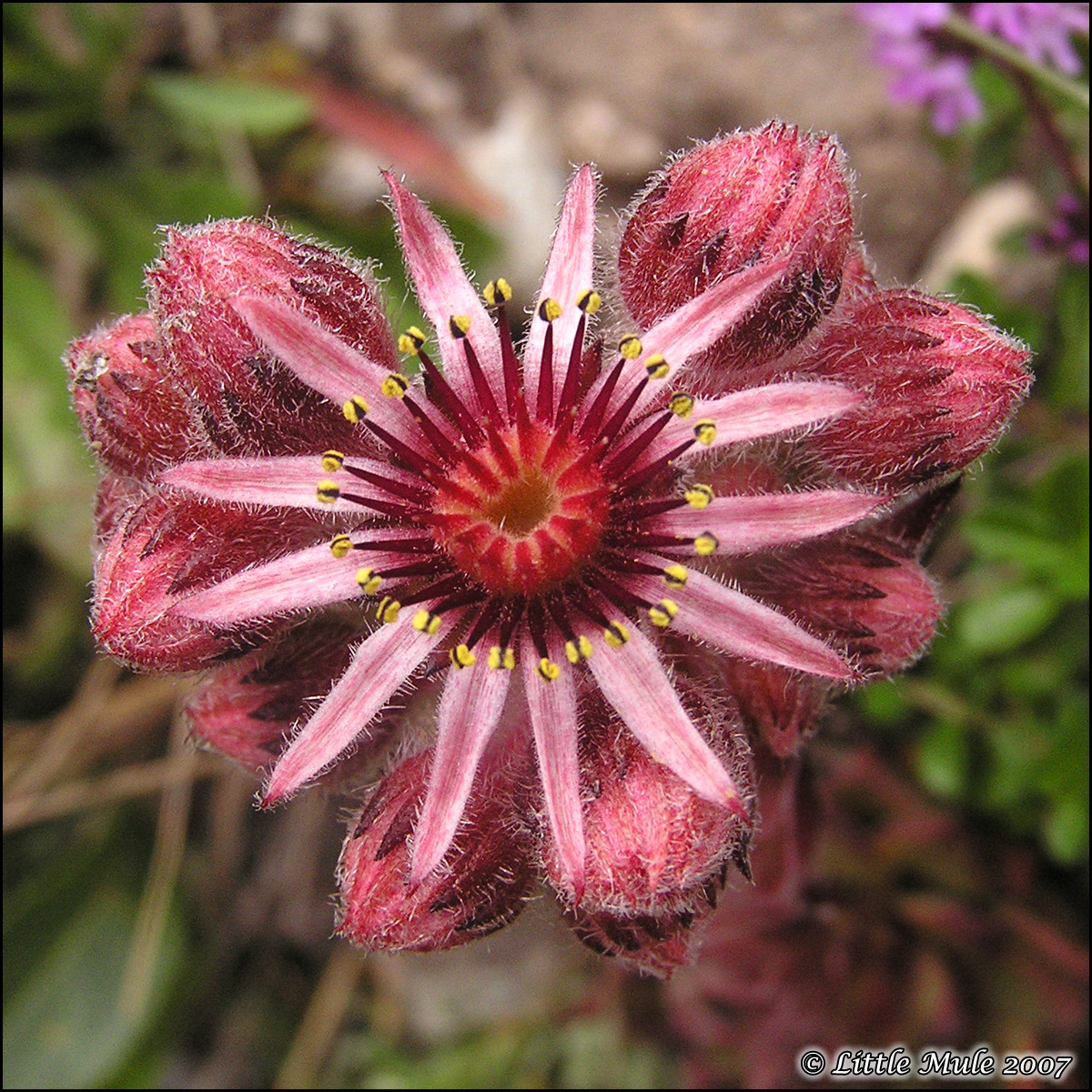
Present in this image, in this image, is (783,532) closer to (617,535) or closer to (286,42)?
(617,535)

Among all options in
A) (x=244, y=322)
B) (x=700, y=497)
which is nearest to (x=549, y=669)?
(x=700, y=497)

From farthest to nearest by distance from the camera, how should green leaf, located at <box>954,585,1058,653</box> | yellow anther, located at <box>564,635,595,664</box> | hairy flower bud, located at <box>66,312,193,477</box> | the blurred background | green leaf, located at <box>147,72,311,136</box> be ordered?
green leaf, located at <box>147,72,311,136</box>
the blurred background
green leaf, located at <box>954,585,1058,653</box>
hairy flower bud, located at <box>66,312,193,477</box>
yellow anther, located at <box>564,635,595,664</box>

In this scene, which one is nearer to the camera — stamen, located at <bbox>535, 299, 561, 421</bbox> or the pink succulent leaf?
stamen, located at <bbox>535, 299, 561, 421</bbox>

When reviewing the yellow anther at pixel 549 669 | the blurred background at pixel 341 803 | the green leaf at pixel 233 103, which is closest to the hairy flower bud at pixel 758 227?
the yellow anther at pixel 549 669

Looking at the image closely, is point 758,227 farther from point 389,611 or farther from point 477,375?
point 389,611

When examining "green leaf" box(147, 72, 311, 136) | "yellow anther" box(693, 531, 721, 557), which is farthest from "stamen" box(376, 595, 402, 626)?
"green leaf" box(147, 72, 311, 136)

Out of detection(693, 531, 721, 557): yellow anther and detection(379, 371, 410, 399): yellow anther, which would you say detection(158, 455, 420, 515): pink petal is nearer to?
detection(379, 371, 410, 399): yellow anther

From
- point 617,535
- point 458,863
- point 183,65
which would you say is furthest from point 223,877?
point 183,65

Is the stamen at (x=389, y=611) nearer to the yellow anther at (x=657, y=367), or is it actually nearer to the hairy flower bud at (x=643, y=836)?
the hairy flower bud at (x=643, y=836)
